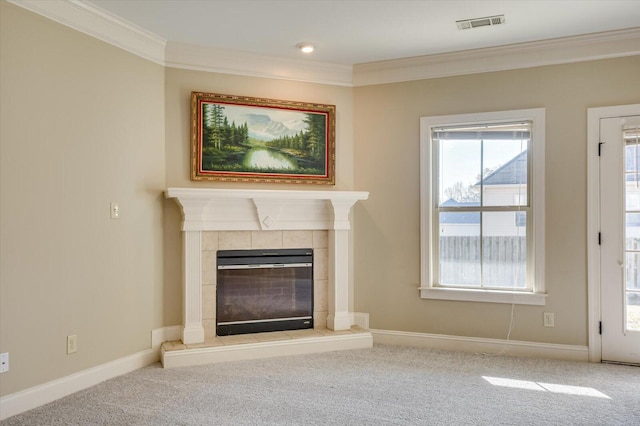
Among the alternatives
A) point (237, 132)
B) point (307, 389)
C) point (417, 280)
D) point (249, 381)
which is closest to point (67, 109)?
point (237, 132)

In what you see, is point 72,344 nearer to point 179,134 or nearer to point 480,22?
point 179,134

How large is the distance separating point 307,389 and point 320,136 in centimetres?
223

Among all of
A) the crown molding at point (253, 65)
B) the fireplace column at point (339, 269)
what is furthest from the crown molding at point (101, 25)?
the fireplace column at point (339, 269)

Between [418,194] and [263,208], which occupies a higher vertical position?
A: [418,194]

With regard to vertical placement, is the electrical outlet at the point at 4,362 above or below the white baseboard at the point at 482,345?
above

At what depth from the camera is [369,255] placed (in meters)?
4.52

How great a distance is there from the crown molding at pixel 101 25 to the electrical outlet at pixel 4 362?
1.99 metres

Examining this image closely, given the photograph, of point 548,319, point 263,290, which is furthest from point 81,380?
point 548,319

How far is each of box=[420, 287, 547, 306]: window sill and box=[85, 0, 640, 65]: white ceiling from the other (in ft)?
6.65

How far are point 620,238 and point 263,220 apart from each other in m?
2.83

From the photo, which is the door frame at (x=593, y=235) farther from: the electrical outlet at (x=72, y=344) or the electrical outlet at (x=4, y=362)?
the electrical outlet at (x=4, y=362)

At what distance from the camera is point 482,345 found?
4.13 meters

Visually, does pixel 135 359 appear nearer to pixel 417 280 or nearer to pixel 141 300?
pixel 141 300

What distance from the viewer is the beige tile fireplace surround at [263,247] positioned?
12.8 feet
